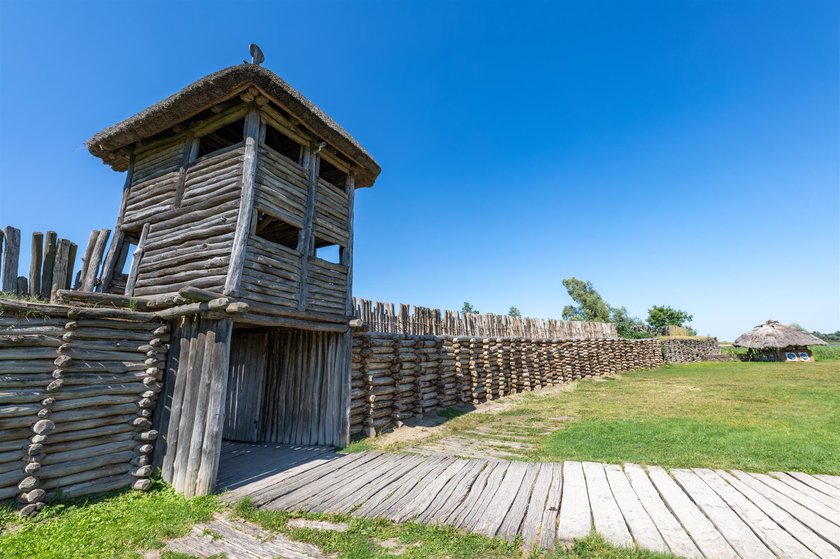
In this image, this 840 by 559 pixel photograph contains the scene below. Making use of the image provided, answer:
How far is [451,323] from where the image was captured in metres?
15.9

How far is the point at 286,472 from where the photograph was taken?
7281 millimetres

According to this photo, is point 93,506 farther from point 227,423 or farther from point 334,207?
point 334,207

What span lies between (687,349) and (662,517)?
43660 mm

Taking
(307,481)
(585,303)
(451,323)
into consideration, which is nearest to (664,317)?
(585,303)


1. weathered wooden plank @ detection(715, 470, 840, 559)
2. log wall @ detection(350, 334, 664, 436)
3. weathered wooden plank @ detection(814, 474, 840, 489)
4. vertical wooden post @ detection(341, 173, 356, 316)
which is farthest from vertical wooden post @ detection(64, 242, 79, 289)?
weathered wooden plank @ detection(814, 474, 840, 489)

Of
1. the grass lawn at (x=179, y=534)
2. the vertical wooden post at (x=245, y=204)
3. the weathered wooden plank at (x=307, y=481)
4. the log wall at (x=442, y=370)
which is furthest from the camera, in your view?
the log wall at (x=442, y=370)

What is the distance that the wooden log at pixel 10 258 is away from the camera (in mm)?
6633

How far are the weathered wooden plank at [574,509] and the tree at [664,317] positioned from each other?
53.8 metres

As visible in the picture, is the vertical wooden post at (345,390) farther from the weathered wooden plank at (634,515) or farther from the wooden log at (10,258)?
the wooden log at (10,258)

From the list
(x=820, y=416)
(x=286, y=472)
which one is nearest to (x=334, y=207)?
(x=286, y=472)

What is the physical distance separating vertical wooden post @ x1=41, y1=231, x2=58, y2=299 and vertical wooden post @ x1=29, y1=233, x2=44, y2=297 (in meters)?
0.08

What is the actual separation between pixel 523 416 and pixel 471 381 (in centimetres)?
289

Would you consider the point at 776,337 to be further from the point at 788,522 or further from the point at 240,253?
the point at 240,253

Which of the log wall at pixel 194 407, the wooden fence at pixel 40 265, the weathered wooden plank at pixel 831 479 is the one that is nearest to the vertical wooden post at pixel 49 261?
the wooden fence at pixel 40 265
